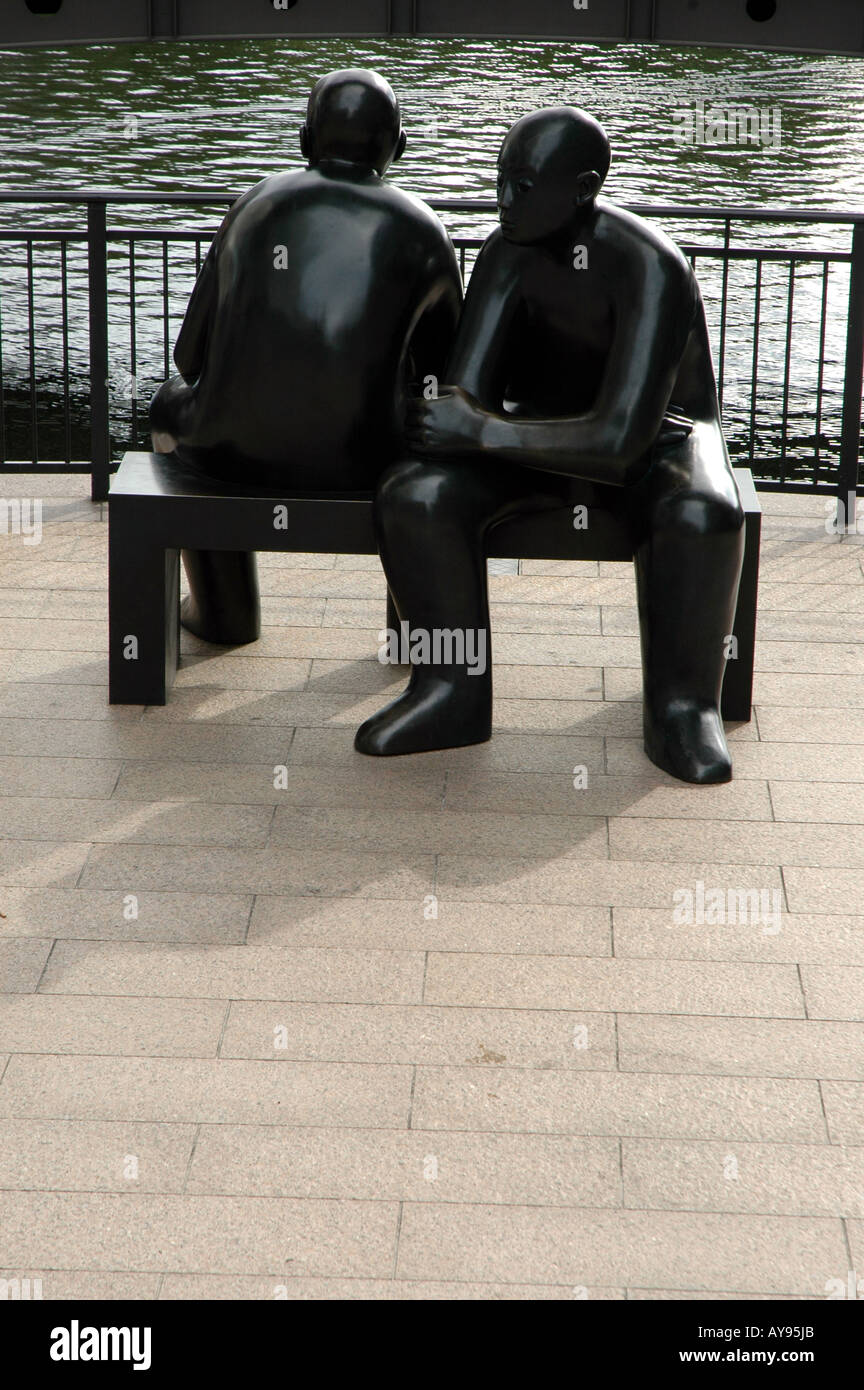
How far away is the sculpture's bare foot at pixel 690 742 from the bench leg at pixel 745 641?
0.97ft

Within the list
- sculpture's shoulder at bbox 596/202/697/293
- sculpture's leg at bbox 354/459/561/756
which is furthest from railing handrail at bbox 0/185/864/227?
sculpture's leg at bbox 354/459/561/756

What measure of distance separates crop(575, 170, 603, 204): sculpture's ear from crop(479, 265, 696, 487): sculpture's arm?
10.7 inches

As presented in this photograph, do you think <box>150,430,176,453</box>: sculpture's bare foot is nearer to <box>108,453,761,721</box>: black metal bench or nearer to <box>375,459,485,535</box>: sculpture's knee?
<box>108,453,761,721</box>: black metal bench

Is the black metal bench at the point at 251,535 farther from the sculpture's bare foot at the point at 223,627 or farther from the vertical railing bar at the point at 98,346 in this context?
the vertical railing bar at the point at 98,346

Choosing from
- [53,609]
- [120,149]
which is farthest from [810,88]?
[53,609]

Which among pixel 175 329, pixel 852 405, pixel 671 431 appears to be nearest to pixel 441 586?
pixel 671 431

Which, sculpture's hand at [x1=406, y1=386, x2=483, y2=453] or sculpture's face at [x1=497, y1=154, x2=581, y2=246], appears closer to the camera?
sculpture's face at [x1=497, y1=154, x2=581, y2=246]

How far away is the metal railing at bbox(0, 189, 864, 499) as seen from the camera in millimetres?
7871

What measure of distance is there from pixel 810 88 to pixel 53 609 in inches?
1207

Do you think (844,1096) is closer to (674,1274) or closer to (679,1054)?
(679,1054)

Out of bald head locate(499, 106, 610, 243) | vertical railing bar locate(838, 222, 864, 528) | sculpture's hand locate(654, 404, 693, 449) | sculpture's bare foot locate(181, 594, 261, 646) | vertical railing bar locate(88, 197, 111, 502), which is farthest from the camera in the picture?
vertical railing bar locate(838, 222, 864, 528)

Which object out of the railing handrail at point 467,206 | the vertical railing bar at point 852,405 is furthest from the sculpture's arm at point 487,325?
the vertical railing bar at point 852,405

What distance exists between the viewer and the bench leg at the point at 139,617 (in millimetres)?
5637

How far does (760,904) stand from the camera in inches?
184
